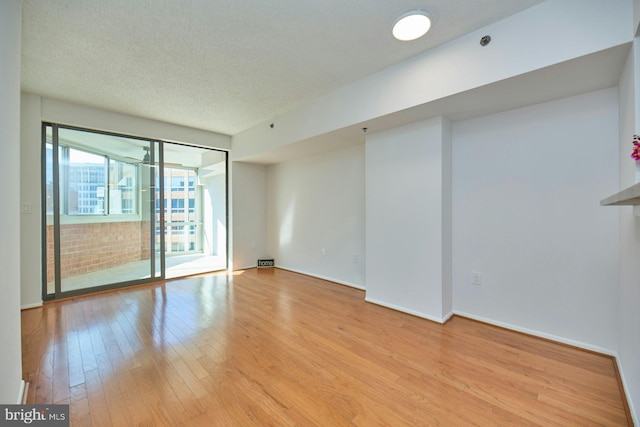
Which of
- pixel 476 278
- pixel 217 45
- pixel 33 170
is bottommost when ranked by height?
pixel 476 278

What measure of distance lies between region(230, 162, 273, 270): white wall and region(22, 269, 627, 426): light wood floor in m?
2.14

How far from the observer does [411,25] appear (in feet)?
6.44

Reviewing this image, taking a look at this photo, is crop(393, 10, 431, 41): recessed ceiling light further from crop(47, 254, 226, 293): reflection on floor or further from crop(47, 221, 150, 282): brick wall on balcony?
crop(47, 254, 226, 293): reflection on floor

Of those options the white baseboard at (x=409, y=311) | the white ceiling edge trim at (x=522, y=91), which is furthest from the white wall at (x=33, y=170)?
the white baseboard at (x=409, y=311)

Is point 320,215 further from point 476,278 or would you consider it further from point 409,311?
point 476,278

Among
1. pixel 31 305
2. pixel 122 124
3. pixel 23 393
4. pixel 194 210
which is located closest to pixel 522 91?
pixel 23 393

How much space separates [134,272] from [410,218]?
4230mm

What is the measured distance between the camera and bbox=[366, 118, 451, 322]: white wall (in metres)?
2.70

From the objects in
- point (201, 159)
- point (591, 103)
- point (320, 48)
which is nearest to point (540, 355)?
point (591, 103)

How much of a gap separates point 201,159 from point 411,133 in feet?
14.6

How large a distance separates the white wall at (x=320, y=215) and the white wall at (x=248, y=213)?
157 millimetres

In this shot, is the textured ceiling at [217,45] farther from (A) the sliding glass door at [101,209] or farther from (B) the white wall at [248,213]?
(B) the white wall at [248,213]

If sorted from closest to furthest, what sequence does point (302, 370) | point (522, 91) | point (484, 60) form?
1. point (302, 370)
2. point (484, 60)
3. point (522, 91)

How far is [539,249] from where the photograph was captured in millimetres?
2357
